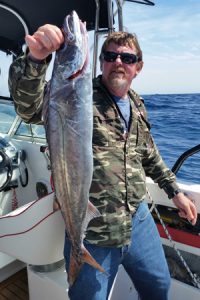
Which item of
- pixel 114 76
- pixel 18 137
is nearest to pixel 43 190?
pixel 18 137

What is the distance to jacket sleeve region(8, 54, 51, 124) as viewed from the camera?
1.60 m

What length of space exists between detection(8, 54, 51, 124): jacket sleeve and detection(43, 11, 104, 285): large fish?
0.22m

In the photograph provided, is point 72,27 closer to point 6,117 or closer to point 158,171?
point 158,171

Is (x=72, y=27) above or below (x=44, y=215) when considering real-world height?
above

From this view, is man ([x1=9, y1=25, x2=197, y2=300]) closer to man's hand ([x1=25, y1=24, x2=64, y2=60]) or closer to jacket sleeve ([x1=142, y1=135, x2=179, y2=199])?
jacket sleeve ([x1=142, y1=135, x2=179, y2=199])

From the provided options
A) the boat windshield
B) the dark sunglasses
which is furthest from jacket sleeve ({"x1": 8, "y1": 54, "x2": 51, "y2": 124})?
the boat windshield

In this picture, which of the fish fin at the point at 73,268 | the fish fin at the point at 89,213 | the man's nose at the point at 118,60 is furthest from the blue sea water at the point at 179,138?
the fish fin at the point at 89,213

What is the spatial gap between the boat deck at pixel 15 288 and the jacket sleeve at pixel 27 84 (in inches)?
89.1

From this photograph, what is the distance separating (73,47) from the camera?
4.33 feet

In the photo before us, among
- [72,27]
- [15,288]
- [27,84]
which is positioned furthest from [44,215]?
[72,27]

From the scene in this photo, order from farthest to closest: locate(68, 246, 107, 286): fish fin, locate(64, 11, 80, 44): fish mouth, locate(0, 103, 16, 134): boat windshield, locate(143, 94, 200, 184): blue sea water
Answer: locate(143, 94, 200, 184): blue sea water, locate(0, 103, 16, 134): boat windshield, locate(68, 246, 107, 286): fish fin, locate(64, 11, 80, 44): fish mouth

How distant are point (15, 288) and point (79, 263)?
201cm

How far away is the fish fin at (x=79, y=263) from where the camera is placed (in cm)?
176

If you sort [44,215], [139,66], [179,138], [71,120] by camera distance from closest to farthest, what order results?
[71,120] → [139,66] → [44,215] → [179,138]
